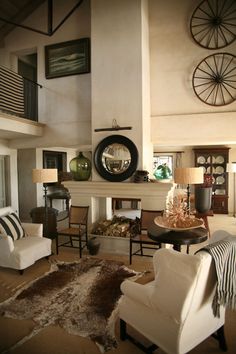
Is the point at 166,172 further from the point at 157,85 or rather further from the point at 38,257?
the point at 38,257

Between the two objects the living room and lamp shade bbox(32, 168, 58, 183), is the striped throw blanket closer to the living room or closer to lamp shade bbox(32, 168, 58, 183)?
the living room

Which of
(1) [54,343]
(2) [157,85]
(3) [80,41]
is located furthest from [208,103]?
(1) [54,343]

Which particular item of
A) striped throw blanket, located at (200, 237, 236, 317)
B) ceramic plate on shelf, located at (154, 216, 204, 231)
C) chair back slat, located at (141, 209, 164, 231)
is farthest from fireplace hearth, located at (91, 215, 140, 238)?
striped throw blanket, located at (200, 237, 236, 317)

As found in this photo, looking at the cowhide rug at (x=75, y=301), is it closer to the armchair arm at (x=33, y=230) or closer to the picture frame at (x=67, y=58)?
the armchair arm at (x=33, y=230)

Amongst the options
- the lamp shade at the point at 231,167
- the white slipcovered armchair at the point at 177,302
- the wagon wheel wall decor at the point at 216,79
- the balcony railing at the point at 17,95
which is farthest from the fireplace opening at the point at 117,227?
the lamp shade at the point at 231,167

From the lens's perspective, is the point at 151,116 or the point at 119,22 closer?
the point at 119,22

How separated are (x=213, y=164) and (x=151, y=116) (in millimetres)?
3699

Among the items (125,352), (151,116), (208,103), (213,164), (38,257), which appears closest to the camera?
(125,352)

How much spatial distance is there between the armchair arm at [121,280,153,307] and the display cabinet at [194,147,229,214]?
6.24 m

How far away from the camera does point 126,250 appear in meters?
4.49

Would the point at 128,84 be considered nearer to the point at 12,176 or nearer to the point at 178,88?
the point at 178,88

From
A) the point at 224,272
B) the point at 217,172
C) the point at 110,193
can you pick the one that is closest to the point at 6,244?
the point at 110,193

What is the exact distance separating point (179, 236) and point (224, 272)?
3.54ft

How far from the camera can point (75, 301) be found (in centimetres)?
284
